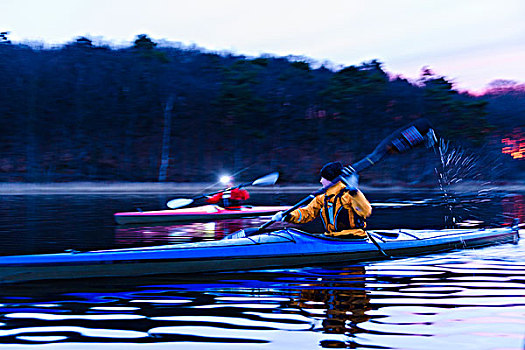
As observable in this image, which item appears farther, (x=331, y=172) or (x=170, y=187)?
(x=170, y=187)

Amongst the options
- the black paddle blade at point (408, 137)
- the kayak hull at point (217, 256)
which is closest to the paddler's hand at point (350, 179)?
the kayak hull at point (217, 256)

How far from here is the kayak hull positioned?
611 cm

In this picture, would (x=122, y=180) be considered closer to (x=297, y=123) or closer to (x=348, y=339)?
(x=297, y=123)

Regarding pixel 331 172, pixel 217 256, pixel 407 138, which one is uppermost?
pixel 407 138

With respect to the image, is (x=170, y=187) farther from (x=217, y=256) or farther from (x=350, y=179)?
(x=217, y=256)

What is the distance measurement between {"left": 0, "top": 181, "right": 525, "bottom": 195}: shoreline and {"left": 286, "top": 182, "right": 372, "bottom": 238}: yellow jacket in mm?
21645

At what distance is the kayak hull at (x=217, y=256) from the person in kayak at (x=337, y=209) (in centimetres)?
15

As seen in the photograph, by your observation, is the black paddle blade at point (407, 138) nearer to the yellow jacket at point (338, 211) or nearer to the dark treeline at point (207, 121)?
the yellow jacket at point (338, 211)

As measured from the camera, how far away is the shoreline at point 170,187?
30.2 meters

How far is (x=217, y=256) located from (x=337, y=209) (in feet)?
4.77

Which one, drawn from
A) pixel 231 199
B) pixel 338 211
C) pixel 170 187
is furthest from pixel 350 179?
pixel 170 187

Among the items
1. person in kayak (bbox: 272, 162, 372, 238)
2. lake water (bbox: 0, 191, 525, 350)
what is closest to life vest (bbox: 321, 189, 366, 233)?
person in kayak (bbox: 272, 162, 372, 238)

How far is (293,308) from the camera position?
16.7 ft

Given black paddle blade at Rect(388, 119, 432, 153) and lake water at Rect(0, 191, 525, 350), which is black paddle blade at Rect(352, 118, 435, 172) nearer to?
black paddle blade at Rect(388, 119, 432, 153)
